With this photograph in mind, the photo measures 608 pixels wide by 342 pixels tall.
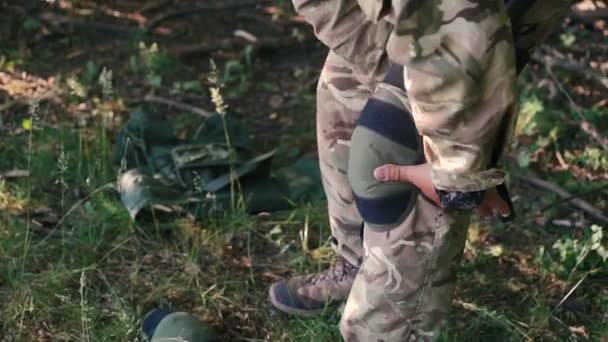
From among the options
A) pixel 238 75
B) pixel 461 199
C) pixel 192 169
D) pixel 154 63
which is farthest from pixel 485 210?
pixel 154 63

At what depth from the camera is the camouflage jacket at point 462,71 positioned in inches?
53.1

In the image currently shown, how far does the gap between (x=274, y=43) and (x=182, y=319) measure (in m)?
1.86

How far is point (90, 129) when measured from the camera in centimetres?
307

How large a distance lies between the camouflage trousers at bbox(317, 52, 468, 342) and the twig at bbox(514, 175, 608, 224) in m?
0.93

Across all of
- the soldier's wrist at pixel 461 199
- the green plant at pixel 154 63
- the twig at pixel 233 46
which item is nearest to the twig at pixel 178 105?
the green plant at pixel 154 63

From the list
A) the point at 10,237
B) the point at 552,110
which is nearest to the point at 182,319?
the point at 10,237

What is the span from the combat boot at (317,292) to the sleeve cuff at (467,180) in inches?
30.7

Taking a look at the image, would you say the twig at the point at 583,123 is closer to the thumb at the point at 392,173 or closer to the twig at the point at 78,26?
the thumb at the point at 392,173

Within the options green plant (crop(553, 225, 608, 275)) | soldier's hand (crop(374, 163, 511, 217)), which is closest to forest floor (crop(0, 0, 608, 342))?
green plant (crop(553, 225, 608, 275))

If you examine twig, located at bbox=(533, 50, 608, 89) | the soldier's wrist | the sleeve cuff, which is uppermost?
the sleeve cuff

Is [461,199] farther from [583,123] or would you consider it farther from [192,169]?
[583,123]

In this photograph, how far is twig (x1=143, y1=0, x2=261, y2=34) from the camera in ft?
12.7

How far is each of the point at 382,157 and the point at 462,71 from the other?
1.02 ft

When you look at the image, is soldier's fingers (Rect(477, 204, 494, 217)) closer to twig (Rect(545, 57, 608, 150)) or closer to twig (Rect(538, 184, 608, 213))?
twig (Rect(538, 184, 608, 213))
